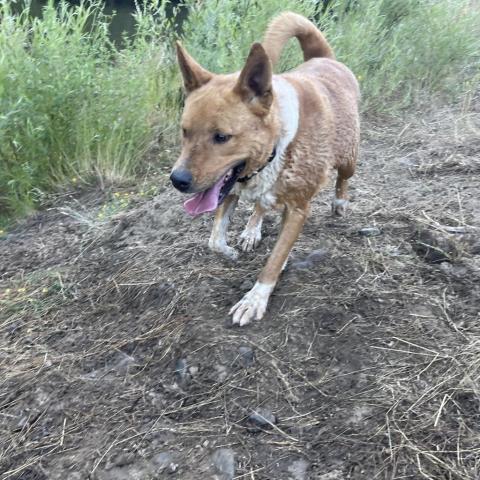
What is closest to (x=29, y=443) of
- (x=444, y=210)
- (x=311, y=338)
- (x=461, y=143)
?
(x=311, y=338)

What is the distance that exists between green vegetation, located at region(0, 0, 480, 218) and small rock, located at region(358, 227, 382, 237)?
1.81m

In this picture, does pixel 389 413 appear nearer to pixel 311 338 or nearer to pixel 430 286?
pixel 311 338

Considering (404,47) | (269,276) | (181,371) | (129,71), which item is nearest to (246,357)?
(181,371)

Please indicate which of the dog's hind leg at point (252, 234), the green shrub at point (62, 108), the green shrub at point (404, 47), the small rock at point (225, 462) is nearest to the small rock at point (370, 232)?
the dog's hind leg at point (252, 234)

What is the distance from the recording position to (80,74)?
3873 millimetres

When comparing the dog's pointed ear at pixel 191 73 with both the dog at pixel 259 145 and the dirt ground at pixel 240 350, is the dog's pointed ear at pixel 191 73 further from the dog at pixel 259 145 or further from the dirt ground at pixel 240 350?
the dirt ground at pixel 240 350

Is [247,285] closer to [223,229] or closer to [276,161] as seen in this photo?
[223,229]

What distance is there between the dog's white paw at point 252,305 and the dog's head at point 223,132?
46cm

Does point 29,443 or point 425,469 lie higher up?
point 425,469

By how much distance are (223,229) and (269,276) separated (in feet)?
1.51

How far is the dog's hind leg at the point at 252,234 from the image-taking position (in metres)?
3.12

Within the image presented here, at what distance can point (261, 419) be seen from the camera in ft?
6.89

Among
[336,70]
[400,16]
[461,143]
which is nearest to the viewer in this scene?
[336,70]

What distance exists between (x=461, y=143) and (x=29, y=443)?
374 centimetres
